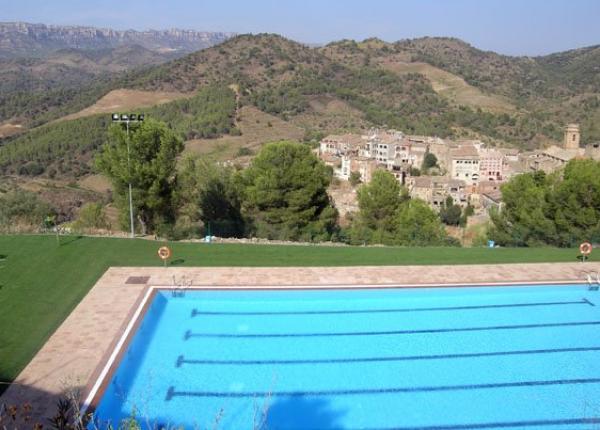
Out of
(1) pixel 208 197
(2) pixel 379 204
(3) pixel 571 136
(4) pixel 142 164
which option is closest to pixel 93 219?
(1) pixel 208 197

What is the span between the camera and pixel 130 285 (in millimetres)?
10805

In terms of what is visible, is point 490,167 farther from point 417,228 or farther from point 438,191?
point 417,228

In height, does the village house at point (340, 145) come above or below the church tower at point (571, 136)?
below

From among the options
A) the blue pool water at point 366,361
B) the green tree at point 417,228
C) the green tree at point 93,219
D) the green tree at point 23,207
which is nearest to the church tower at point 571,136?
the green tree at point 417,228

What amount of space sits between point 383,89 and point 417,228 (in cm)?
8665

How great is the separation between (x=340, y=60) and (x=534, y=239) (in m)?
111

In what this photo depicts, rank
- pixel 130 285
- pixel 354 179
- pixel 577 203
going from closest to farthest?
pixel 130 285, pixel 577 203, pixel 354 179

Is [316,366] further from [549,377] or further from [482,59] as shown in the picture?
[482,59]

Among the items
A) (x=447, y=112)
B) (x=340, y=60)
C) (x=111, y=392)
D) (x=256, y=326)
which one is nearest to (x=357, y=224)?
(x=256, y=326)

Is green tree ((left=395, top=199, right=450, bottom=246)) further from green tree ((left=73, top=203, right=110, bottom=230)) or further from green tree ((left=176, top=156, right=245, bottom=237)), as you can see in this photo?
green tree ((left=73, top=203, right=110, bottom=230))

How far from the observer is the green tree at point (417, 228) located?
54.2 ft

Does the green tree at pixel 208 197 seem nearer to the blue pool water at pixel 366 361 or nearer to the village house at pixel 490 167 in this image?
the blue pool water at pixel 366 361

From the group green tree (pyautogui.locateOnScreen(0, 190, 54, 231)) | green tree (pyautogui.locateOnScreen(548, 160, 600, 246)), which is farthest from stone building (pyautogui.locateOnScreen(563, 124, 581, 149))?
green tree (pyautogui.locateOnScreen(0, 190, 54, 231))

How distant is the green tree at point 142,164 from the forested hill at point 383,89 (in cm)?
5321
